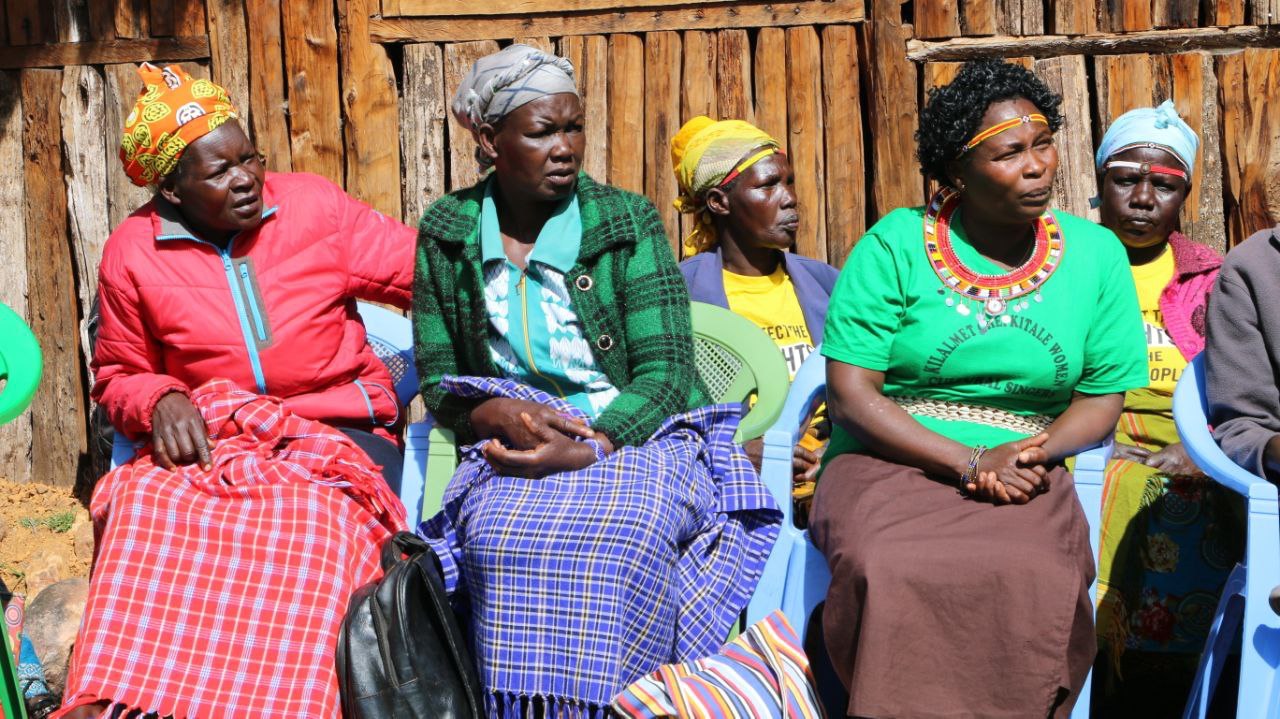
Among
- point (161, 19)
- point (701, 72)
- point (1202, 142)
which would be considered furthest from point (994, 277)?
point (161, 19)

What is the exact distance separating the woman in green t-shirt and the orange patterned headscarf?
2026mm

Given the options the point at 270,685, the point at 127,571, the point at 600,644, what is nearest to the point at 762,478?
the point at 600,644

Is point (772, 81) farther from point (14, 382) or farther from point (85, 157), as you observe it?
point (14, 382)

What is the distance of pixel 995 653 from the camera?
10.4ft

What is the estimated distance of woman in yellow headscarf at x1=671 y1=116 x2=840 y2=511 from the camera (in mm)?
4848

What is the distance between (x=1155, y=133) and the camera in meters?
4.71

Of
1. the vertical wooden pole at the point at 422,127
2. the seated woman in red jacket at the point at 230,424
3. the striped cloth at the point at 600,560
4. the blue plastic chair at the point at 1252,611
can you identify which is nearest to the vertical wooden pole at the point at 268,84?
the vertical wooden pole at the point at 422,127

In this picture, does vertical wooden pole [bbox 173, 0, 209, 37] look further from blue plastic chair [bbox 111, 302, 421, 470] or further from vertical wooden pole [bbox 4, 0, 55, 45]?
blue plastic chair [bbox 111, 302, 421, 470]

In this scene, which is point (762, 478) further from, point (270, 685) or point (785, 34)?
point (785, 34)

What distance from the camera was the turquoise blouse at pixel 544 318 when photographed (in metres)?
3.97

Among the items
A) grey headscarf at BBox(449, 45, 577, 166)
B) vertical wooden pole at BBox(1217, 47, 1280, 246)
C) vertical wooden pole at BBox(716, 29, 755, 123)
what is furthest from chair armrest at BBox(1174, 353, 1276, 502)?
Answer: vertical wooden pole at BBox(716, 29, 755, 123)

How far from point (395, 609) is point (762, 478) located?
109cm

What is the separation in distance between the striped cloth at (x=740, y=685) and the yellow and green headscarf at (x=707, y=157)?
80.9 inches

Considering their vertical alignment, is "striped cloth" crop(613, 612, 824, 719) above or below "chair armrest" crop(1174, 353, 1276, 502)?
below
